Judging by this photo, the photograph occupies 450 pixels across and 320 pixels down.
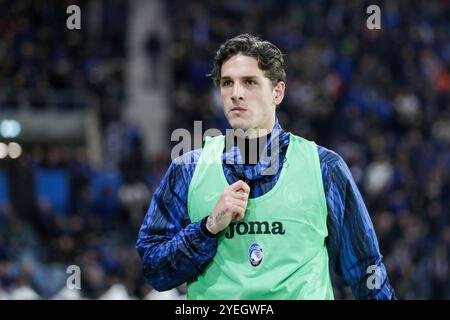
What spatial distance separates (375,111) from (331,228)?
14.5 m

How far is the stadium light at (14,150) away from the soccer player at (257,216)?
12.7 meters

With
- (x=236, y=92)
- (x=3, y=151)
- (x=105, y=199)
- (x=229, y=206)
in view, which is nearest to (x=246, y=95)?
(x=236, y=92)

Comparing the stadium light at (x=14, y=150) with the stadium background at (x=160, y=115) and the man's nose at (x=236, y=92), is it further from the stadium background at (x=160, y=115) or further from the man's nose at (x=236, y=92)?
the man's nose at (x=236, y=92)

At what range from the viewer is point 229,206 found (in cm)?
404

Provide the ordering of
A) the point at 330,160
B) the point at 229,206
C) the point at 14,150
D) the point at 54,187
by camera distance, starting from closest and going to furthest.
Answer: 1. the point at 229,206
2. the point at 330,160
3. the point at 54,187
4. the point at 14,150

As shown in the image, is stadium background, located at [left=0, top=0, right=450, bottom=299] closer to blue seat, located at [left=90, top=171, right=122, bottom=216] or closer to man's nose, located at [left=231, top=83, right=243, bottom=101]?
blue seat, located at [left=90, top=171, right=122, bottom=216]

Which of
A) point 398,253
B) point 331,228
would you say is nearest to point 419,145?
point 398,253

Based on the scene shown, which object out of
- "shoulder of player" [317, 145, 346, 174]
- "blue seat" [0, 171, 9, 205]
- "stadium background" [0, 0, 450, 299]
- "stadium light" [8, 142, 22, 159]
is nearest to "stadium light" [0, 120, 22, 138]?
"stadium background" [0, 0, 450, 299]

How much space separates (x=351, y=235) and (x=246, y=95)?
0.72 metres

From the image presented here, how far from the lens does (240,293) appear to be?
4.07 meters

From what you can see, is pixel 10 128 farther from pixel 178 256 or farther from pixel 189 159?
pixel 178 256

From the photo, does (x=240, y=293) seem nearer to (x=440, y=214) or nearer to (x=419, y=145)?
(x=440, y=214)

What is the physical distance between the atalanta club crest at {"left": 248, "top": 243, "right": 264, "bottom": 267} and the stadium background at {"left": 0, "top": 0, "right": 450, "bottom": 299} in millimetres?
8367

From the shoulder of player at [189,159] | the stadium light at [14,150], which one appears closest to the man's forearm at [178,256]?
the shoulder of player at [189,159]
